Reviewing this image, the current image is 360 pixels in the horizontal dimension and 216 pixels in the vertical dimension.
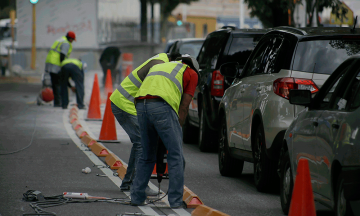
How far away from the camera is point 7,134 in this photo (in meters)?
12.9

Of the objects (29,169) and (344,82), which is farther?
(29,169)

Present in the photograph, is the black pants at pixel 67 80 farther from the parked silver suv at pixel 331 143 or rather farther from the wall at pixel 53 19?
the wall at pixel 53 19

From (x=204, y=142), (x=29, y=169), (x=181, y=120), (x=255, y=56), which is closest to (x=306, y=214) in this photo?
(x=181, y=120)

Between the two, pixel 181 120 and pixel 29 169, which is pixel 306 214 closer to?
pixel 181 120

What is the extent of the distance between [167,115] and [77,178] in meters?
2.41

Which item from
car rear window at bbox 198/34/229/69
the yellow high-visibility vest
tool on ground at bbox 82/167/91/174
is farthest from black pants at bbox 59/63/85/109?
the yellow high-visibility vest

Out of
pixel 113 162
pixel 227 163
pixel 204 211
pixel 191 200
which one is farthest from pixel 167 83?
pixel 113 162

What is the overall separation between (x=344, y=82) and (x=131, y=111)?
2851 millimetres

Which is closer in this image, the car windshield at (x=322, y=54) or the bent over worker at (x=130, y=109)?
the car windshield at (x=322, y=54)

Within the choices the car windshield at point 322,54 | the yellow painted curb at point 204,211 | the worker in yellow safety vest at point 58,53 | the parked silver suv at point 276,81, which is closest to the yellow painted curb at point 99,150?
the parked silver suv at point 276,81

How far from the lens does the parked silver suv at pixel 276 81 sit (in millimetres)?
7129

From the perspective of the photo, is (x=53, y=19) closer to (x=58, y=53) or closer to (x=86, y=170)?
(x=58, y=53)

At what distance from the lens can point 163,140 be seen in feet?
21.6

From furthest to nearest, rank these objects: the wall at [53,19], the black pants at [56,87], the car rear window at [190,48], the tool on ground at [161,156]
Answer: the wall at [53,19], the black pants at [56,87], the car rear window at [190,48], the tool on ground at [161,156]
